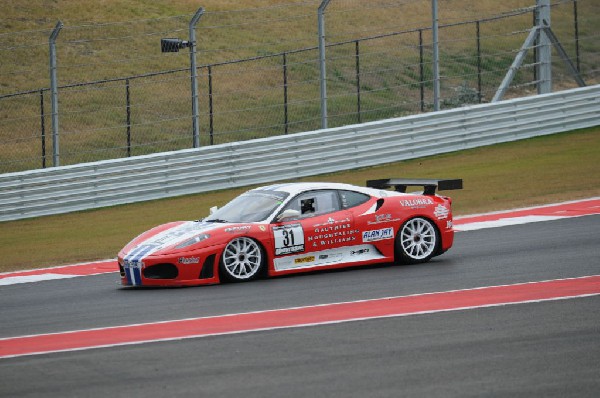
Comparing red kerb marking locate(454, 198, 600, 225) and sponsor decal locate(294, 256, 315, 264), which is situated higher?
red kerb marking locate(454, 198, 600, 225)

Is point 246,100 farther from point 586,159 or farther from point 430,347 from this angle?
point 430,347

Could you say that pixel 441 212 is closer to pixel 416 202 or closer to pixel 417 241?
pixel 416 202

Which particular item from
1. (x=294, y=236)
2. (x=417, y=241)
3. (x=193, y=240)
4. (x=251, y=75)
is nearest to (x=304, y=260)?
(x=294, y=236)

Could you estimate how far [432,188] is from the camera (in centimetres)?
1504

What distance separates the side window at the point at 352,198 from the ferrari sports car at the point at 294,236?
0.01 m

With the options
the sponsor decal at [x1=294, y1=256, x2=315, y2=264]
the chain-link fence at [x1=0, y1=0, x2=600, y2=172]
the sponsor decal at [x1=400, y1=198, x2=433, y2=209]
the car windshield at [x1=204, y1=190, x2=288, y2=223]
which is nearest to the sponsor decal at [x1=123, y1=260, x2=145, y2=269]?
the car windshield at [x1=204, y1=190, x2=288, y2=223]

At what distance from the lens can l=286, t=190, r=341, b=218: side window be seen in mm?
14250

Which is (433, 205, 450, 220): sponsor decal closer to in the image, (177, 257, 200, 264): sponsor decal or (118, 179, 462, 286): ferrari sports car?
(118, 179, 462, 286): ferrari sports car

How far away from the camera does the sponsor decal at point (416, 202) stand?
1461 cm

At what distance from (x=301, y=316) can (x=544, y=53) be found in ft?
60.9

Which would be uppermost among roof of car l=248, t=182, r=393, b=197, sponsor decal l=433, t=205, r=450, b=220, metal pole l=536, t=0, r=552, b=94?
metal pole l=536, t=0, r=552, b=94

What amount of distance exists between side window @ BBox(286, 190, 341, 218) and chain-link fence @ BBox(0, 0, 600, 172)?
40.1ft

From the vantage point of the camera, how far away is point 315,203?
565 inches

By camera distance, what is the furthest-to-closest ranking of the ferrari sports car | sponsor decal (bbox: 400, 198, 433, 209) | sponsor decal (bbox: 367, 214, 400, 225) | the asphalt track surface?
sponsor decal (bbox: 400, 198, 433, 209), sponsor decal (bbox: 367, 214, 400, 225), the ferrari sports car, the asphalt track surface
